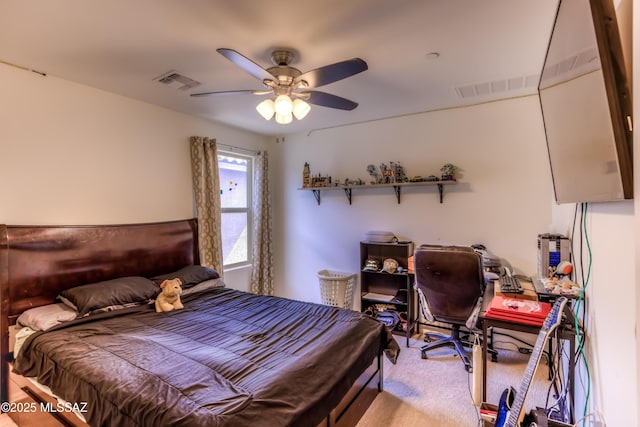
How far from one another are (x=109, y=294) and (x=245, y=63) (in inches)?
79.0

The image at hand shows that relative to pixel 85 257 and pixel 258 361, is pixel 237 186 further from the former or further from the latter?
pixel 258 361

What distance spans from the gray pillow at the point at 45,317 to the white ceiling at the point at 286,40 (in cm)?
179

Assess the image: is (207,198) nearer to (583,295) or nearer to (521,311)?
(521,311)

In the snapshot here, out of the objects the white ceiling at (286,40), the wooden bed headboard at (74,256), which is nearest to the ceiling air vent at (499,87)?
the white ceiling at (286,40)

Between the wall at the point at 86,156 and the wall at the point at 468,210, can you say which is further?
the wall at the point at 86,156

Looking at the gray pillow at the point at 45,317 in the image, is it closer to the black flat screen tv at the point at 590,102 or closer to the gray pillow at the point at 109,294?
the gray pillow at the point at 109,294

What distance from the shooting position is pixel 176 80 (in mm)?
2580

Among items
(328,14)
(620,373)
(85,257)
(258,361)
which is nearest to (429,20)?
(328,14)

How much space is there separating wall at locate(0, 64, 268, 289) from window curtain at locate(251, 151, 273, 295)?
0.96 meters

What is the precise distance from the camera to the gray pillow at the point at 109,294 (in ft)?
7.38

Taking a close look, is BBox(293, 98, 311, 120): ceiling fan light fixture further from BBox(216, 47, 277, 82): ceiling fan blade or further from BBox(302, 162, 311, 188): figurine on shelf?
BBox(302, 162, 311, 188): figurine on shelf

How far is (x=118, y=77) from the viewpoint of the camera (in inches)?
99.5

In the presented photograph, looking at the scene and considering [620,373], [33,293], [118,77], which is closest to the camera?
[620,373]

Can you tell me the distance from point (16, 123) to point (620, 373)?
3.80 meters
